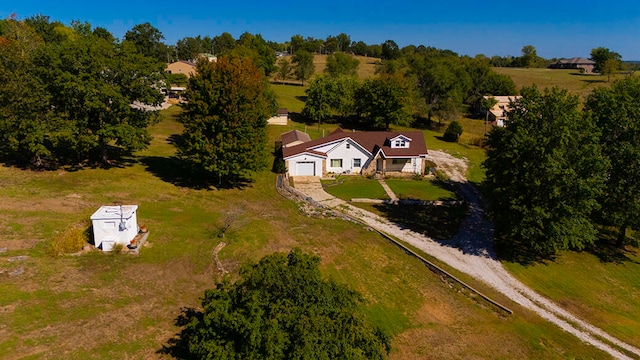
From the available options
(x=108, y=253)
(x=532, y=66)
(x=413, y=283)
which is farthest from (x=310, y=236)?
(x=532, y=66)

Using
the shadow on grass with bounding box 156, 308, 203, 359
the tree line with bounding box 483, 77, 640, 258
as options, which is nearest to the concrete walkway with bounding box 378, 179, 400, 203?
the tree line with bounding box 483, 77, 640, 258

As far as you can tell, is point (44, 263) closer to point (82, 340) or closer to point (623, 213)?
point (82, 340)

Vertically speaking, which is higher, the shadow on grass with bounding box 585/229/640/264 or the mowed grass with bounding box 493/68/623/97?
the mowed grass with bounding box 493/68/623/97

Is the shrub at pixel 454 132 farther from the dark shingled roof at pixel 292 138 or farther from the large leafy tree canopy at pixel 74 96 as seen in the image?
the large leafy tree canopy at pixel 74 96

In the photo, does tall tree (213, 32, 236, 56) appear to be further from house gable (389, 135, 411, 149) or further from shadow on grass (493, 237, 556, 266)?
shadow on grass (493, 237, 556, 266)

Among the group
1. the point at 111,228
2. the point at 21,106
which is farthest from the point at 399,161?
the point at 21,106

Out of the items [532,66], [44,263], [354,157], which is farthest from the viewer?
[532,66]

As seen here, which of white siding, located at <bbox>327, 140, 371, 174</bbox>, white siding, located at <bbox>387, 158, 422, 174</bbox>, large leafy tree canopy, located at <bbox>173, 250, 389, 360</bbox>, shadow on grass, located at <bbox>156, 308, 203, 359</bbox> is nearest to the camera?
large leafy tree canopy, located at <bbox>173, 250, 389, 360</bbox>
